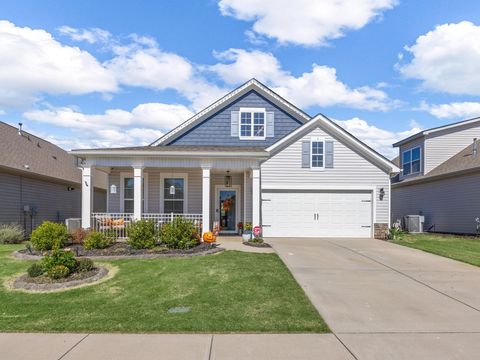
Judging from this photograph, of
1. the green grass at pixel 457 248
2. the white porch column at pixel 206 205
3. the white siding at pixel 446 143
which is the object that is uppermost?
the white siding at pixel 446 143

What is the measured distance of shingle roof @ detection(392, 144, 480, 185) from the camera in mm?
18000

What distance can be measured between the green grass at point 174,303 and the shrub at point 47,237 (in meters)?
1.65

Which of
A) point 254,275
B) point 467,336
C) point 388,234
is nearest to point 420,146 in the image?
point 388,234

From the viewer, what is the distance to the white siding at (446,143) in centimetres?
2206

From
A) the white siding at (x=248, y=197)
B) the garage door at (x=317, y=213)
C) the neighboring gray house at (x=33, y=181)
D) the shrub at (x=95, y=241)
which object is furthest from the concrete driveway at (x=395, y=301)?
the neighboring gray house at (x=33, y=181)

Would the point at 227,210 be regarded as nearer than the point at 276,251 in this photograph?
No

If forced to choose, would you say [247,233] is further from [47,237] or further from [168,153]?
[47,237]

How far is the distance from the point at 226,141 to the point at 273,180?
320 centimetres

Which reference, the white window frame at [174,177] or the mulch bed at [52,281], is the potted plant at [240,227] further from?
the mulch bed at [52,281]

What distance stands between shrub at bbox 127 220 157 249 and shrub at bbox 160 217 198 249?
0.36 m

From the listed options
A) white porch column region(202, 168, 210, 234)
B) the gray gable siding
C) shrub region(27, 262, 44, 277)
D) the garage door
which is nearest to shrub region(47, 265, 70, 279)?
shrub region(27, 262, 44, 277)

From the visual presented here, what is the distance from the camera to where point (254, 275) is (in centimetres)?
838

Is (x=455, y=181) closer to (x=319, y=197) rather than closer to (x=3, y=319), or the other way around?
(x=319, y=197)

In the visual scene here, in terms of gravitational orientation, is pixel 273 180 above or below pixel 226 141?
below
